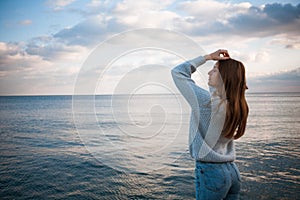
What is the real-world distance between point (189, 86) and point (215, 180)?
884 millimetres

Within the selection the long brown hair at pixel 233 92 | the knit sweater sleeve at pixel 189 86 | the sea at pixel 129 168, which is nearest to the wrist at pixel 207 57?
the knit sweater sleeve at pixel 189 86

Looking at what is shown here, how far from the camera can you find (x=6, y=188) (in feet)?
23.0

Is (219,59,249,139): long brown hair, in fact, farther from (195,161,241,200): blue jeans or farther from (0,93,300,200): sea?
(0,93,300,200): sea

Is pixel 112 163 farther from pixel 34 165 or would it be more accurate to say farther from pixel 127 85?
pixel 127 85

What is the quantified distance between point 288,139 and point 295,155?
380cm

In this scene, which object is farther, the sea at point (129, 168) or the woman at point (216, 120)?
the sea at point (129, 168)

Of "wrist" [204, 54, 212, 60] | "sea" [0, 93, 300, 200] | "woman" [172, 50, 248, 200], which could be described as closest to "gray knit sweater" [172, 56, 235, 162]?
"woman" [172, 50, 248, 200]

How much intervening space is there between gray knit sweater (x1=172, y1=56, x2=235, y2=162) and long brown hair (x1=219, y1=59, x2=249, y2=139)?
5cm

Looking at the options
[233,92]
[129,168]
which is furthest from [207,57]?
[129,168]

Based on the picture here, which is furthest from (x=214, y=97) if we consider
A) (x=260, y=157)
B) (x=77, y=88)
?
(x=260, y=157)

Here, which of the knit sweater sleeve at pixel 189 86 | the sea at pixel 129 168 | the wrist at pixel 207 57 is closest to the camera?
the knit sweater sleeve at pixel 189 86

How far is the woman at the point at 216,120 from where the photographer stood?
85.0 inches

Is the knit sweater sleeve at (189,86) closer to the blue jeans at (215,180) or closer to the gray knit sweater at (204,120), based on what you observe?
the gray knit sweater at (204,120)

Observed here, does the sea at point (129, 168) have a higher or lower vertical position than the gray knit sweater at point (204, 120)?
lower
